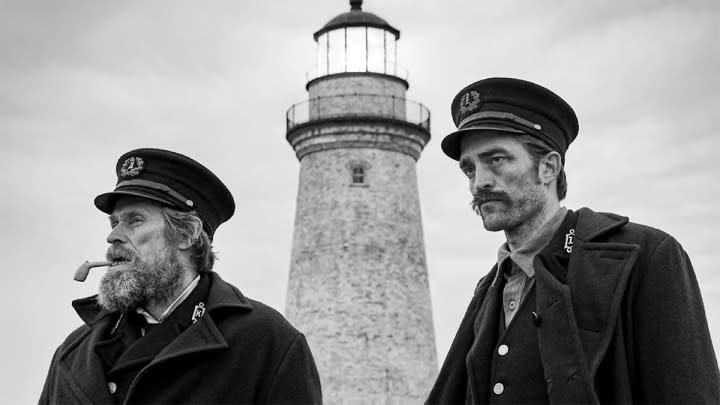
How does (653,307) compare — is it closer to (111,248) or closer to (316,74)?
(111,248)

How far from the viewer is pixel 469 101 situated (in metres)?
6.47

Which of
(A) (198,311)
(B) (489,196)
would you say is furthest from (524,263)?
(A) (198,311)

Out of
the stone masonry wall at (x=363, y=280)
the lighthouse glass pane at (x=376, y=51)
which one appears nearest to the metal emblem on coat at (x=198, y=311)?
the stone masonry wall at (x=363, y=280)

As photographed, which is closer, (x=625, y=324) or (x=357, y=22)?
(x=625, y=324)

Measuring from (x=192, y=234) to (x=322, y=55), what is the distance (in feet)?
101

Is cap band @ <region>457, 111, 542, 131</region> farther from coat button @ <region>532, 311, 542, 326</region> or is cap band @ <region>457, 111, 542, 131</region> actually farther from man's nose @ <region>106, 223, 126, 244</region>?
man's nose @ <region>106, 223, 126, 244</region>

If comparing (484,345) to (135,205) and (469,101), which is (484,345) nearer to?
(469,101)

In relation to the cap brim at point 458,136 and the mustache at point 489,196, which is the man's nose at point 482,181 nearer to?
the mustache at point 489,196

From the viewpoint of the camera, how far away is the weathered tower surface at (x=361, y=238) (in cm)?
3494

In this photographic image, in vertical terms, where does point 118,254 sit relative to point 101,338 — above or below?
above

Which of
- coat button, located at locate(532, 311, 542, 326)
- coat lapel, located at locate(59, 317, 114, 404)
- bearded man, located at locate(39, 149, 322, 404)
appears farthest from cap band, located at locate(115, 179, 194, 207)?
coat button, located at locate(532, 311, 542, 326)

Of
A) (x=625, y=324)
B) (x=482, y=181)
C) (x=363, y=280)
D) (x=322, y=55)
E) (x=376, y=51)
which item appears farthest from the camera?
(x=322, y=55)

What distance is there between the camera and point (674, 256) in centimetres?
584

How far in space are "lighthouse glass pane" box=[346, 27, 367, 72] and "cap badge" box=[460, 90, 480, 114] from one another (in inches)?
1215
